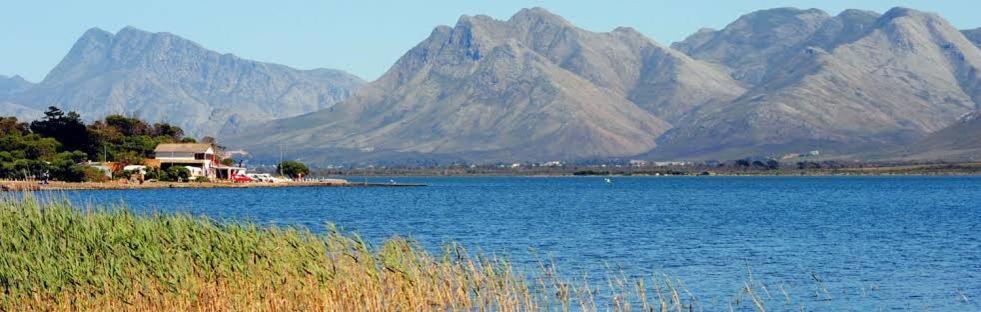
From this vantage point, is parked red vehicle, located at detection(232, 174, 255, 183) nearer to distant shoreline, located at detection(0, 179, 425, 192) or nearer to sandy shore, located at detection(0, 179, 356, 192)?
distant shoreline, located at detection(0, 179, 425, 192)

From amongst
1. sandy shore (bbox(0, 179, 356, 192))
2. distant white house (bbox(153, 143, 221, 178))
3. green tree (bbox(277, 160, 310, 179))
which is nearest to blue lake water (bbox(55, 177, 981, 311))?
sandy shore (bbox(0, 179, 356, 192))

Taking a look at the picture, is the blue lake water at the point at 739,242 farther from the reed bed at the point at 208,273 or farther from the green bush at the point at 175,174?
the green bush at the point at 175,174

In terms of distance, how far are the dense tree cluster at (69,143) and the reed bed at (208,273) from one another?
101838 millimetres

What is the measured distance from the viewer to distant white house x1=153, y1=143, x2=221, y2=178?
519ft

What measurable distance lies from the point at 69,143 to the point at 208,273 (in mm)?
135261

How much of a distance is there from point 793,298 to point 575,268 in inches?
380

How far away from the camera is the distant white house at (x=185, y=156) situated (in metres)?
158

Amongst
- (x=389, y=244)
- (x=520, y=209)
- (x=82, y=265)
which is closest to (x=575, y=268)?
(x=389, y=244)

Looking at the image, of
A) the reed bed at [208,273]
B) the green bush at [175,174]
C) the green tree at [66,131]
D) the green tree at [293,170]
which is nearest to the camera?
the reed bed at [208,273]

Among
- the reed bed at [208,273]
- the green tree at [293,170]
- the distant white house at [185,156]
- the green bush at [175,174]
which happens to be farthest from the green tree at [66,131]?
the reed bed at [208,273]

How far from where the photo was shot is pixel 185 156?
159375mm

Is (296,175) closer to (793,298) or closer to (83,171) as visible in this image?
(83,171)

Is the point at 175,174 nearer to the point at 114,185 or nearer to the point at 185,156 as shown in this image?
the point at 185,156

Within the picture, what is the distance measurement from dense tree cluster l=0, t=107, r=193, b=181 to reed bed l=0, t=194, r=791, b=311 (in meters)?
102
